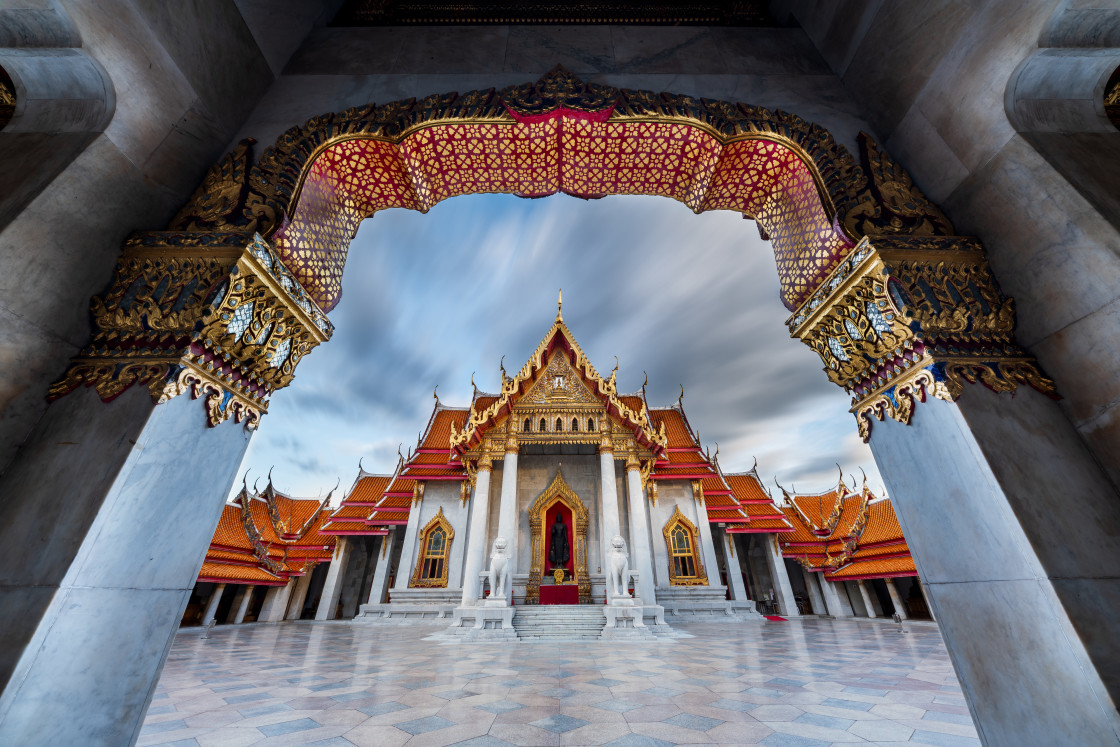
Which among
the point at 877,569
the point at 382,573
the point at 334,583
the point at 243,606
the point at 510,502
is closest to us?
the point at 510,502

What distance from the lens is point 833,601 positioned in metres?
16.5

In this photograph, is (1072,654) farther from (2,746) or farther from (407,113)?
(407,113)

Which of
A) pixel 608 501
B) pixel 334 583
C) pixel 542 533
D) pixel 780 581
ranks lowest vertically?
pixel 334 583

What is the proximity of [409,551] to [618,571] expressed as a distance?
24.2 ft

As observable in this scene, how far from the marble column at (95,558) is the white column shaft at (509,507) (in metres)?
7.56

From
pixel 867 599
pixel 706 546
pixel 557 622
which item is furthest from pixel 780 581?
pixel 557 622

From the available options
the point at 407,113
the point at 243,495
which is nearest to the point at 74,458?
the point at 407,113

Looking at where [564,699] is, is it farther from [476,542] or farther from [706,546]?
[706,546]

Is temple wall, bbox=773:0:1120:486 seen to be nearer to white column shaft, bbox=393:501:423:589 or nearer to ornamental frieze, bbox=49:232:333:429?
ornamental frieze, bbox=49:232:333:429

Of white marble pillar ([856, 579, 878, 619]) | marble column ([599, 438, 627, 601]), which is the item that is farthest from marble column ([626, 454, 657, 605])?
white marble pillar ([856, 579, 878, 619])

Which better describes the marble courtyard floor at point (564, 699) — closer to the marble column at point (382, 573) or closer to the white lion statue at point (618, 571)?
the white lion statue at point (618, 571)

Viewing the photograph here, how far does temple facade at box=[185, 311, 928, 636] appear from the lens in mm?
10438

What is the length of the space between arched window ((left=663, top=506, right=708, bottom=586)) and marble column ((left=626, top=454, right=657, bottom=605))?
254 centimetres

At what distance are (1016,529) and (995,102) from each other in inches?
83.6
